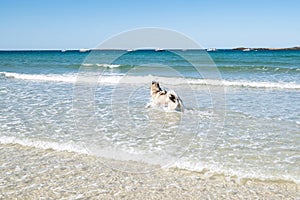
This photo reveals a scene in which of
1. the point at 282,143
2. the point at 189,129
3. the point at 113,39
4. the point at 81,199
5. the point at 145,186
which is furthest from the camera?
the point at 189,129

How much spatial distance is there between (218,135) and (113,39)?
3.52 m

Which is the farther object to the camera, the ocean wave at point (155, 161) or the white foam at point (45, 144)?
the white foam at point (45, 144)

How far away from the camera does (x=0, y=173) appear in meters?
5.53

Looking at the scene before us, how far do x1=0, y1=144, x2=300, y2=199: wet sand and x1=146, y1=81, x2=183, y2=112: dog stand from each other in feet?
17.2

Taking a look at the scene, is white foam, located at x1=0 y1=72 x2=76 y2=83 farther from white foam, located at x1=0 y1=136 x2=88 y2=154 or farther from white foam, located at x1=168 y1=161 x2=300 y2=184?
white foam, located at x1=168 y1=161 x2=300 y2=184

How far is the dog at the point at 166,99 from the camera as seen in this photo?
1108 cm

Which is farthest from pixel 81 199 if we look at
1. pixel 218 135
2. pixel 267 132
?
pixel 267 132

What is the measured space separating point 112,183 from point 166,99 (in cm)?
652

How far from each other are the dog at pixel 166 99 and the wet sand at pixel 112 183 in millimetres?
5231

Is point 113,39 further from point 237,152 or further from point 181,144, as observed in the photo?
point 237,152

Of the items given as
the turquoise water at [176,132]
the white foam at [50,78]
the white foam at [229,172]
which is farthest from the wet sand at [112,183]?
the white foam at [50,78]

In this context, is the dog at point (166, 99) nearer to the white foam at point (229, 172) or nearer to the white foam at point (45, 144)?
the white foam at point (45, 144)

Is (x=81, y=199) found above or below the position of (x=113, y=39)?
below

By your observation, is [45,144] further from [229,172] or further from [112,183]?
[229,172]
